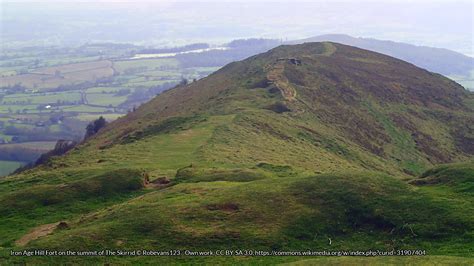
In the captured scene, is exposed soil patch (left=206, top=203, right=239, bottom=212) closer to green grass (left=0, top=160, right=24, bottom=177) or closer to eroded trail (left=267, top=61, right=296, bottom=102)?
eroded trail (left=267, top=61, right=296, bottom=102)

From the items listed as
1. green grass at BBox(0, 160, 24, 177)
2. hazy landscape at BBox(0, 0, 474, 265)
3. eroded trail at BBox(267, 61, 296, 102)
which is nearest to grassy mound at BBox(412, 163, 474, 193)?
hazy landscape at BBox(0, 0, 474, 265)

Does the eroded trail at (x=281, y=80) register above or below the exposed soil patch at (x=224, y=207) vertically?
above

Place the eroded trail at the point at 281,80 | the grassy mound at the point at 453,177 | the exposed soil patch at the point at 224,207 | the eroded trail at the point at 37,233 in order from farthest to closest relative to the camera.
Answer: the eroded trail at the point at 281,80
the grassy mound at the point at 453,177
the exposed soil patch at the point at 224,207
the eroded trail at the point at 37,233

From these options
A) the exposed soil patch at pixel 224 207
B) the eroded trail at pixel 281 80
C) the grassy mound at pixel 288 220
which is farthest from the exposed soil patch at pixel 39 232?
the eroded trail at pixel 281 80

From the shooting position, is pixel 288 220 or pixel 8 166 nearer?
pixel 288 220

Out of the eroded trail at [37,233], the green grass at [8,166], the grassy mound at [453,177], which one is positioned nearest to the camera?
the eroded trail at [37,233]

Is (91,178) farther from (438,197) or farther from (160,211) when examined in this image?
(438,197)

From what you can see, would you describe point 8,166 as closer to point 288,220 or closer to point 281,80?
point 281,80

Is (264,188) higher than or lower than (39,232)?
higher

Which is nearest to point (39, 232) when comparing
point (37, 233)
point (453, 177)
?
point (37, 233)

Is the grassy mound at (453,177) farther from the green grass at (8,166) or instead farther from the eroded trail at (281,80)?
the green grass at (8,166)
